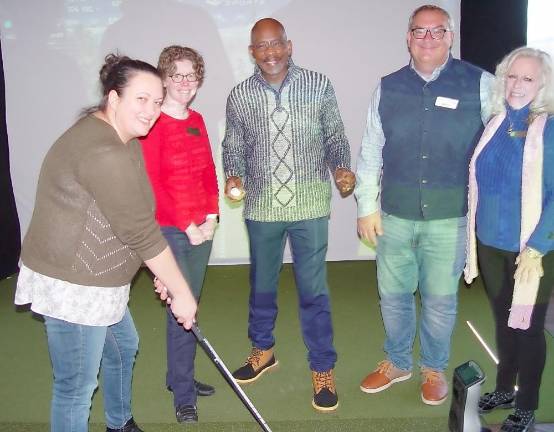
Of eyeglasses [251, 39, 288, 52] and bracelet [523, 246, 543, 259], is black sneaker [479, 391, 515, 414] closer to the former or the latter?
bracelet [523, 246, 543, 259]

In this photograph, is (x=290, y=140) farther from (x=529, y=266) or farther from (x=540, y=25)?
(x=540, y=25)

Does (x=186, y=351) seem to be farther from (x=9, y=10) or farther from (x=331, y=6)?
(x=9, y=10)

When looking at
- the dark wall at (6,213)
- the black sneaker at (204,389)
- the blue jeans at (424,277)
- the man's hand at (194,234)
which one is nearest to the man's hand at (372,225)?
the blue jeans at (424,277)

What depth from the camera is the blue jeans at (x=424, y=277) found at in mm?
2635

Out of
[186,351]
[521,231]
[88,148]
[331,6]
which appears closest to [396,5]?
[331,6]

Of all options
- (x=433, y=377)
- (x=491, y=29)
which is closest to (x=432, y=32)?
(x=433, y=377)

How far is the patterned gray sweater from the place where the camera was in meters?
2.61

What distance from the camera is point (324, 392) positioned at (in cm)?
278

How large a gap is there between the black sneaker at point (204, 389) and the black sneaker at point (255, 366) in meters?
0.15

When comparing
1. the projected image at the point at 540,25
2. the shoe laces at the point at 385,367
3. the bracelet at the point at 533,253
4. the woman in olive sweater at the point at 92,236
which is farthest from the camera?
the projected image at the point at 540,25

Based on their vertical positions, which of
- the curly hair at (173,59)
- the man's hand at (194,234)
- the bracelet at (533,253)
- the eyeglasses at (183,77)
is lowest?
the bracelet at (533,253)

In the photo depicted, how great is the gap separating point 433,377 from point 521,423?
0.50 metres

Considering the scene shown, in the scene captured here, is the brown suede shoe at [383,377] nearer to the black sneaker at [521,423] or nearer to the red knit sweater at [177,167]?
the black sneaker at [521,423]

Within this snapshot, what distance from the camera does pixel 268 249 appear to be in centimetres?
279
